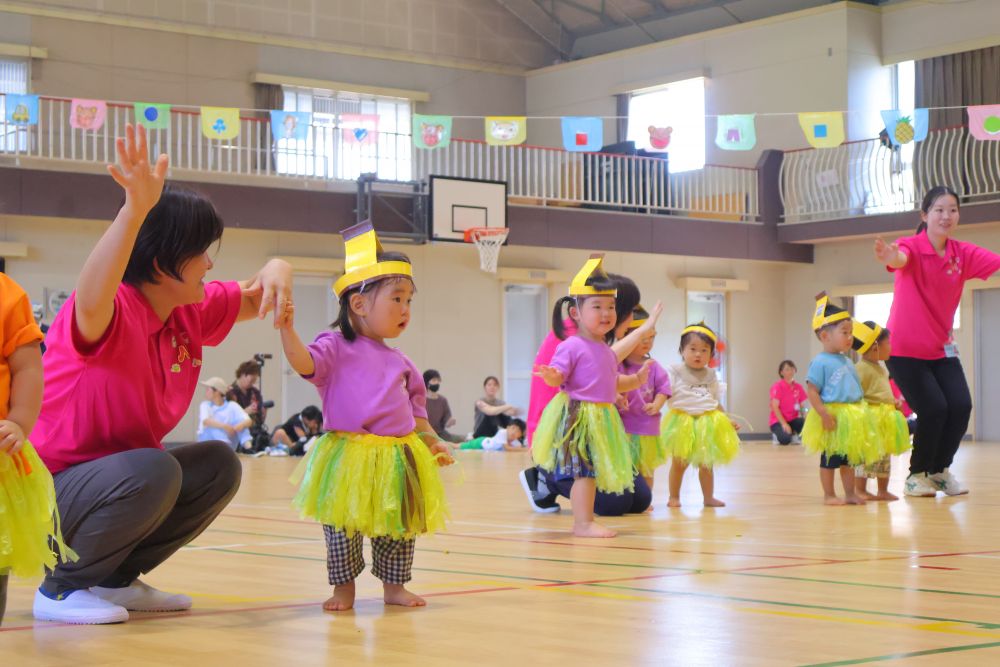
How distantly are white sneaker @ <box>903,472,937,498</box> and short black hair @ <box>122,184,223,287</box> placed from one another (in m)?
5.08

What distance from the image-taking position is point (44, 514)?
246 centimetres

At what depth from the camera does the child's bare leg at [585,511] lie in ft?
17.3

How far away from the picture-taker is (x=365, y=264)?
3.59 meters

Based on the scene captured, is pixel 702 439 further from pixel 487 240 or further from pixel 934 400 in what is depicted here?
pixel 487 240

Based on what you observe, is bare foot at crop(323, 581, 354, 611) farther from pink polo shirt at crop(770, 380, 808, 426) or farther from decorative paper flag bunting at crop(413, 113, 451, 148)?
pink polo shirt at crop(770, 380, 808, 426)

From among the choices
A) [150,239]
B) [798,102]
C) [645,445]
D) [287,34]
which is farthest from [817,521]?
[287,34]

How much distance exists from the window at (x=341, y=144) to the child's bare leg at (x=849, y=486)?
9.65 m

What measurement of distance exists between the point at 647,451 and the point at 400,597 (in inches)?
142

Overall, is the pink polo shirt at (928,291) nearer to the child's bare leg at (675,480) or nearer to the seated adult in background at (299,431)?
the child's bare leg at (675,480)

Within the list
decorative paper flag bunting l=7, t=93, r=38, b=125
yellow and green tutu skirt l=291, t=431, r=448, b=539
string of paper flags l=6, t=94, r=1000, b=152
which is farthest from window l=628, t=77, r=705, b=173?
yellow and green tutu skirt l=291, t=431, r=448, b=539

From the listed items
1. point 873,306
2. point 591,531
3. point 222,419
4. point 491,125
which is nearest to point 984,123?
point 873,306

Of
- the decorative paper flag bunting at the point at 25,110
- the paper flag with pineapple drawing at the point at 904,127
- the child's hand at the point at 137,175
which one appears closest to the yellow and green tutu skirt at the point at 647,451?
the child's hand at the point at 137,175

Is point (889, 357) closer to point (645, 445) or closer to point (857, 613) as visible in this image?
point (645, 445)

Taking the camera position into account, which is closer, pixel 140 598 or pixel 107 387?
pixel 107 387
